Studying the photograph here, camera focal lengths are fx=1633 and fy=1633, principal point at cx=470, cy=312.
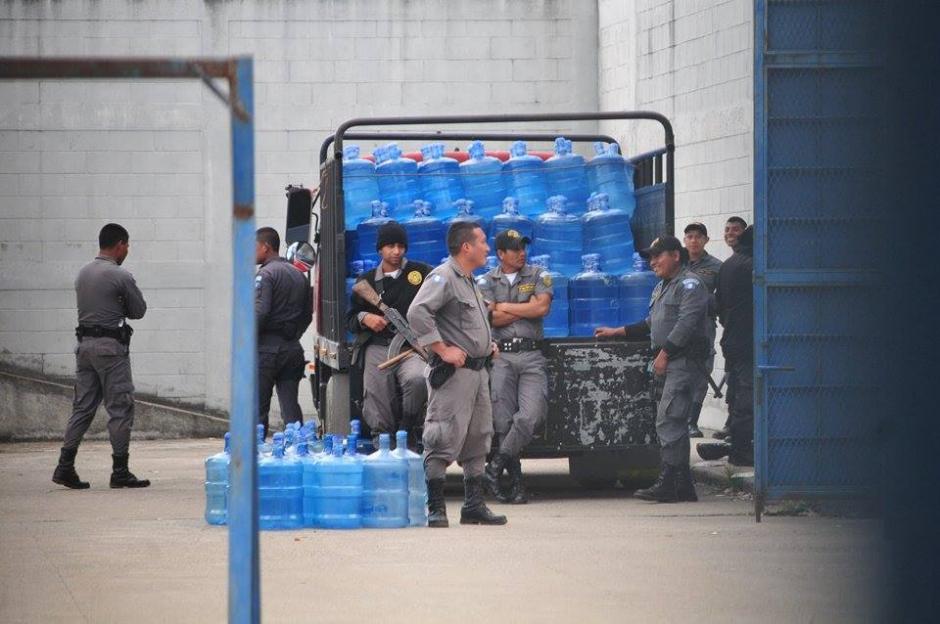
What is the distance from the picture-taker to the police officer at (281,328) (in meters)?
13.9

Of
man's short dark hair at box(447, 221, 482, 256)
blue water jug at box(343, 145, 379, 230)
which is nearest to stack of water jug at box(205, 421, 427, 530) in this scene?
man's short dark hair at box(447, 221, 482, 256)

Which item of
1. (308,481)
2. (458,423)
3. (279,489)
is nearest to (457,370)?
(458,423)

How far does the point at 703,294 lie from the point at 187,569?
472cm

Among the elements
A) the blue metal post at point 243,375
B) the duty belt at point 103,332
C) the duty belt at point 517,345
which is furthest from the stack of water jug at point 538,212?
the blue metal post at point 243,375

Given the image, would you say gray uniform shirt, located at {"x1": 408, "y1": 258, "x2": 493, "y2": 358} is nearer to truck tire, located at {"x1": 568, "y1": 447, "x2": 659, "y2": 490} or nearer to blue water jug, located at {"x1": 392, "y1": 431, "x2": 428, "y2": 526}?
blue water jug, located at {"x1": 392, "y1": 431, "x2": 428, "y2": 526}

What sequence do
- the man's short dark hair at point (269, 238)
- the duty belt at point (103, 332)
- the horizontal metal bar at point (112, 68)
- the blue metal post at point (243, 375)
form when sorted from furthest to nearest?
1. the man's short dark hair at point (269, 238)
2. the duty belt at point (103, 332)
3. the blue metal post at point (243, 375)
4. the horizontal metal bar at point (112, 68)

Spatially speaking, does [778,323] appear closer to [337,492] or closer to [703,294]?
[703,294]

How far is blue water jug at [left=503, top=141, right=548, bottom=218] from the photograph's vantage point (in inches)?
512

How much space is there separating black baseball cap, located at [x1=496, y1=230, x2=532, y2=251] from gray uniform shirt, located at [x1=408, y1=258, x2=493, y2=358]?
4.77 ft

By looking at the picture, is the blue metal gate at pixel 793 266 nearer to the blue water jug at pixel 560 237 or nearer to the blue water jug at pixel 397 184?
the blue water jug at pixel 560 237

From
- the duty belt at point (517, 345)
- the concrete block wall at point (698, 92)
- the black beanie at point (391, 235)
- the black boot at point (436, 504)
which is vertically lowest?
the black boot at point (436, 504)

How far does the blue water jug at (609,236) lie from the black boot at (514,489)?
5.74ft

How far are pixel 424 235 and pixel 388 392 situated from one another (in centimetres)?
141

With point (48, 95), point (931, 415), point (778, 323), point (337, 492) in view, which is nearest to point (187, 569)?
point (337, 492)
